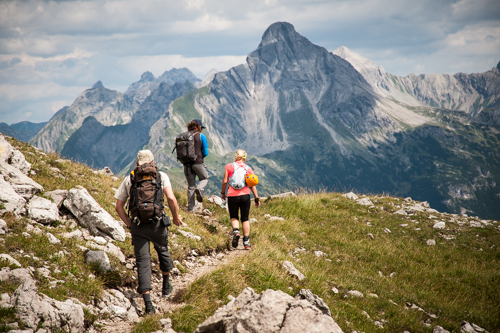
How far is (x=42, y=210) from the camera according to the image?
814 cm

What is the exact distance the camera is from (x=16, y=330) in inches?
177

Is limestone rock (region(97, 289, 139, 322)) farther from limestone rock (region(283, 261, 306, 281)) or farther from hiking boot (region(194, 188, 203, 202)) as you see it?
hiking boot (region(194, 188, 203, 202))

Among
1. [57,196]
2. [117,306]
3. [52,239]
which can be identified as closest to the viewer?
[117,306]

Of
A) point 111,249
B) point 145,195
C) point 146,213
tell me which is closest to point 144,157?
point 145,195

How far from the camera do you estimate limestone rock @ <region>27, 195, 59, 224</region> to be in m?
7.93

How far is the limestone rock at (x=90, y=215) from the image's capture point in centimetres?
862

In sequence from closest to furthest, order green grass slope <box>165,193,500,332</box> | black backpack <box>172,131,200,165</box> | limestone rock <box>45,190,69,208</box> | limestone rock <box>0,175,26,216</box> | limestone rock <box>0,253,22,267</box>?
limestone rock <box>0,253,22,267</box>
green grass slope <box>165,193,500,332</box>
limestone rock <box>0,175,26,216</box>
limestone rock <box>45,190,69,208</box>
black backpack <box>172,131,200,165</box>

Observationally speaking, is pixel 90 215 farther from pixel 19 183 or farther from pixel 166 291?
pixel 166 291

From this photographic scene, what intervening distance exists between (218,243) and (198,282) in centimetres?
363

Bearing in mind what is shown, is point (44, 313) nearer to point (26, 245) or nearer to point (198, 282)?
point (26, 245)

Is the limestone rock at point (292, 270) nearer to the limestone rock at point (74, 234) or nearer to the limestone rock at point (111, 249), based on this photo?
the limestone rock at point (111, 249)

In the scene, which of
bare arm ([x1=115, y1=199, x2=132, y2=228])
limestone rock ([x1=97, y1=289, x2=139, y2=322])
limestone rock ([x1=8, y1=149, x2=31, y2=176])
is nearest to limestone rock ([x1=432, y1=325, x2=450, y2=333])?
limestone rock ([x1=97, y1=289, x2=139, y2=322])

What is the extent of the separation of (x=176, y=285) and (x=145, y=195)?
2977mm

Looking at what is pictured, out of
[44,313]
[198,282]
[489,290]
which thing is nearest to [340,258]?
[489,290]
